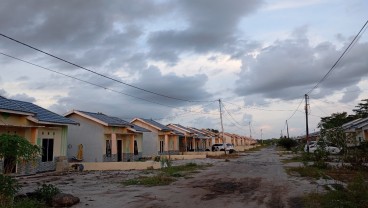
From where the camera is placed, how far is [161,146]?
49438 millimetres

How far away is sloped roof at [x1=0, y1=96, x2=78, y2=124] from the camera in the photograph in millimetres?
20916

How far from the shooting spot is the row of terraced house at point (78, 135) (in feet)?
72.3

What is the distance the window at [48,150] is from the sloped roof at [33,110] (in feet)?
5.11

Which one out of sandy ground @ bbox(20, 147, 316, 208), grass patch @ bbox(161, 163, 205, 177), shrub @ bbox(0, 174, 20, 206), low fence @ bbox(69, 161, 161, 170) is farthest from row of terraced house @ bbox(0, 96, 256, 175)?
grass patch @ bbox(161, 163, 205, 177)

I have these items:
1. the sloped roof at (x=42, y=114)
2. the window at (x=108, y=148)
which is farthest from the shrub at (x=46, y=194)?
the window at (x=108, y=148)

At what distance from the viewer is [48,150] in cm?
2555

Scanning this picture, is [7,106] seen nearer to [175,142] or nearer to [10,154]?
[10,154]

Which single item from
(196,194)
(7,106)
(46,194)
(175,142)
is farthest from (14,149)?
(175,142)

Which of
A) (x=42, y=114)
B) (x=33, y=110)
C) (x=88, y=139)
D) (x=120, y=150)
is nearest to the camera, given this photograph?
(x=33, y=110)

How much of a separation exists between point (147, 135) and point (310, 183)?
106ft

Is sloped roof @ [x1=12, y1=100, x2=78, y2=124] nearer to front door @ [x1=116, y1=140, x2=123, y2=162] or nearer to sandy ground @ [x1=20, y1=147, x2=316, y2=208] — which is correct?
sandy ground @ [x1=20, y1=147, x2=316, y2=208]

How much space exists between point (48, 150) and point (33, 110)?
2928 mm

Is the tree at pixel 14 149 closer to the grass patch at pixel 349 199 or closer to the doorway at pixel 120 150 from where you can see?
the grass patch at pixel 349 199

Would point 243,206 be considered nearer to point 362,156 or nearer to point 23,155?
point 23,155
